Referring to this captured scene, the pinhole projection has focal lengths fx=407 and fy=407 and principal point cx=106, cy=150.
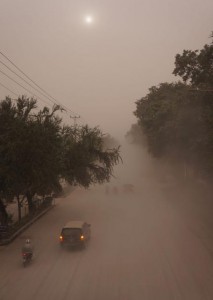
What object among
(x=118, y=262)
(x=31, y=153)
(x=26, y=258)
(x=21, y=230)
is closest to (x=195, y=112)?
(x=31, y=153)

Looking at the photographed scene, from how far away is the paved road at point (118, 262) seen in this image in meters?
17.7

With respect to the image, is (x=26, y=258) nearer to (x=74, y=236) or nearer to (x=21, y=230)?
(x=74, y=236)

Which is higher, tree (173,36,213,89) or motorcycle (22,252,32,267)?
tree (173,36,213,89)

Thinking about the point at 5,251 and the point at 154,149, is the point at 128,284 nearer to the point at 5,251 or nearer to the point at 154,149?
the point at 5,251

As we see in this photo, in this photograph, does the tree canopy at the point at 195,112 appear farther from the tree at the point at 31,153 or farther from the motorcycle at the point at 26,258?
the motorcycle at the point at 26,258

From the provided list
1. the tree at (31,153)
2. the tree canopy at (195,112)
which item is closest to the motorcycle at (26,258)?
the tree at (31,153)

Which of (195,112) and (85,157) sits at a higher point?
(195,112)

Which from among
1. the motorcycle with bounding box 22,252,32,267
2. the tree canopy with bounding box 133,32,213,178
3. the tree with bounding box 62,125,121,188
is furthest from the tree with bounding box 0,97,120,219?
the tree canopy with bounding box 133,32,213,178

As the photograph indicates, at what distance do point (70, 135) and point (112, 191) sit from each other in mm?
15254

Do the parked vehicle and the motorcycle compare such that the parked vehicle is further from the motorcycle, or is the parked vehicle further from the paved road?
the motorcycle

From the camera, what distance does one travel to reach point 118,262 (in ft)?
73.3

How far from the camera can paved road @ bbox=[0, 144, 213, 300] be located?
17.7 m

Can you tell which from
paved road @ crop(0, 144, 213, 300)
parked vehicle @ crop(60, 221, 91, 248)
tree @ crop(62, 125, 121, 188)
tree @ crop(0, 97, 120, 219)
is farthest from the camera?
tree @ crop(62, 125, 121, 188)

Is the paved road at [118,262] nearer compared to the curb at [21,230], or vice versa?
the paved road at [118,262]
